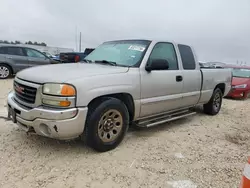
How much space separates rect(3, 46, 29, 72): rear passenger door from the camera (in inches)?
412

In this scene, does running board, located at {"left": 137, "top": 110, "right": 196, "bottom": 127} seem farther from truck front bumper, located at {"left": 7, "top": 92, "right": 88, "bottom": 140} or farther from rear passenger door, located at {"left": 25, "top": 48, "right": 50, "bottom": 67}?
rear passenger door, located at {"left": 25, "top": 48, "right": 50, "bottom": 67}

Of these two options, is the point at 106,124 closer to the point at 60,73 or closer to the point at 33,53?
the point at 60,73

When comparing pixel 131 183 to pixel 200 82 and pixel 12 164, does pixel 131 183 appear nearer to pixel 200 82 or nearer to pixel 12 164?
pixel 12 164

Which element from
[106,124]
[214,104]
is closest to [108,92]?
[106,124]

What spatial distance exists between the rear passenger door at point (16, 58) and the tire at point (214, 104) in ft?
28.0

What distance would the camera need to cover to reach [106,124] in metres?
3.43

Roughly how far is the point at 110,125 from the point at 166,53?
1939 millimetres

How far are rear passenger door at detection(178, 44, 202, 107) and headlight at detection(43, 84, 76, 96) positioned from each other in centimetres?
255

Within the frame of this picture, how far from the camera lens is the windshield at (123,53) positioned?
154 inches

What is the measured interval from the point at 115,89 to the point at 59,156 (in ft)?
4.10

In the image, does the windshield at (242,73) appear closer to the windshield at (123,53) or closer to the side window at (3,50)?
the windshield at (123,53)

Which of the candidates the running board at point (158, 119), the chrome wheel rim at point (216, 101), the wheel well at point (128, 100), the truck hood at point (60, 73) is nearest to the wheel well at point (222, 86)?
the chrome wheel rim at point (216, 101)

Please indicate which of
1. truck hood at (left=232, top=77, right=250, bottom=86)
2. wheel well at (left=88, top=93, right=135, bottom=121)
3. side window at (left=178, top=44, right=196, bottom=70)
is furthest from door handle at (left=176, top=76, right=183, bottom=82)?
truck hood at (left=232, top=77, right=250, bottom=86)

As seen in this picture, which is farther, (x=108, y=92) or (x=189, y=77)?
(x=189, y=77)
